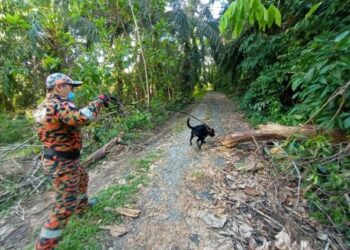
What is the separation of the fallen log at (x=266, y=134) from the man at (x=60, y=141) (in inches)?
103

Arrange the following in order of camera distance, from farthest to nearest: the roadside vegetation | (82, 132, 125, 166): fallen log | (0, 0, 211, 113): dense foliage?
(0, 0, 211, 113): dense foliage, (82, 132, 125, 166): fallen log, the roadside vegetation

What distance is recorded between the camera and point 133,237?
2.17 metres

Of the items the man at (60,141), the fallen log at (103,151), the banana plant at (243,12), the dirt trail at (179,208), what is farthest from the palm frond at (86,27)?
the banana plant at (243,12)

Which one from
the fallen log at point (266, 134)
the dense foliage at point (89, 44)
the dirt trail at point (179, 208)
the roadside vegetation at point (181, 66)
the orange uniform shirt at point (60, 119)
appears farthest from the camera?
the dense foliage at point (89, 44)

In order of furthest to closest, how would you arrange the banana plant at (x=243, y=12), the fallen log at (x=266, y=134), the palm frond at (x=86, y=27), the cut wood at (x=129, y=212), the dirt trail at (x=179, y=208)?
the palm frond at (x=86, y=27) < the fallen log at (x=266, y=134) < the cut wood at (x=129, y=212) < the dirt trail at (x=179, y=208) < the banana plant at (x=243, y=12)

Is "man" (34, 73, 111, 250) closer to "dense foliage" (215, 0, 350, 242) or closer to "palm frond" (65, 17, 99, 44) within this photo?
"dense foliage" (215, 0, 350, 242)

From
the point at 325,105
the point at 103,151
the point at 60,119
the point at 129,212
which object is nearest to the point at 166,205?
the point at 129,212

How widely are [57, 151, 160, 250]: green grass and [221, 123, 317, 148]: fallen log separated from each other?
1.73 metres

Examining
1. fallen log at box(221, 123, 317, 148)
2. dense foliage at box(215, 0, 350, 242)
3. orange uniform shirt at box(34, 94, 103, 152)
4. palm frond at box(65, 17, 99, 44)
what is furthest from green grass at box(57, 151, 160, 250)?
palm frond at box(65, 17, 99, 44)

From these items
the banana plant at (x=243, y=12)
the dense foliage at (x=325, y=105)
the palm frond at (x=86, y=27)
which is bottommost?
the dense foliage at (x=325, y=105)

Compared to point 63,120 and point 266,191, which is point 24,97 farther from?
point 266,191

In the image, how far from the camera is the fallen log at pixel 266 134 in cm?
342

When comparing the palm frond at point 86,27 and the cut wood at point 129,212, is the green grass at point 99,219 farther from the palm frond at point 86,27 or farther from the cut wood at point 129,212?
the palm frond at point 86,27

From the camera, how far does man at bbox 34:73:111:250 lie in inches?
75.7
